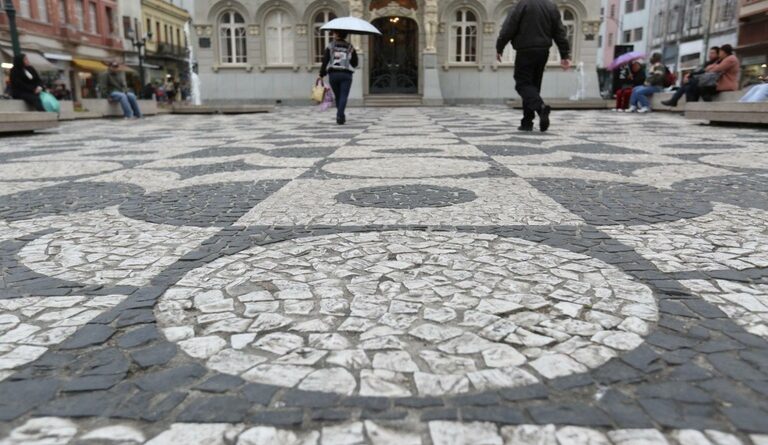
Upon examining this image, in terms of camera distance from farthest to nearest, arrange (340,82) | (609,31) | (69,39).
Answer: (609,31)
(69,39)
(340,82)

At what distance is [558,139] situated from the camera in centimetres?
681

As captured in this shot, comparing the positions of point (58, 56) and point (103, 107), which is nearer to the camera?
point (103, 107)

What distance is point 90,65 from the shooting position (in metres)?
35.2

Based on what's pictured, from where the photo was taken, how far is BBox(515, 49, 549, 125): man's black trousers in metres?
7.25

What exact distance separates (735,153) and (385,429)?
17.7ft

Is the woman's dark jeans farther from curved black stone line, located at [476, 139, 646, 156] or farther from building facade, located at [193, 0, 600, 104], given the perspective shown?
building facade, located at [193, 0, 600, 104]

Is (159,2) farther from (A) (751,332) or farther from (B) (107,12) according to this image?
(A) (751,332)

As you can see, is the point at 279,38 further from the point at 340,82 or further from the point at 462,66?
the point at 340,82

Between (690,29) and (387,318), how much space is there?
4657 centimetres

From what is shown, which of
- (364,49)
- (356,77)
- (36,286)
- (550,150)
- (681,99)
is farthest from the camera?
(364,49)

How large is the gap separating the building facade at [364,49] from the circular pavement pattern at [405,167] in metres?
19.3

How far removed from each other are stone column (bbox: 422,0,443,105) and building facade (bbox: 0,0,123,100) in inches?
815

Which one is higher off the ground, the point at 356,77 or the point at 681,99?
the point at 356,77

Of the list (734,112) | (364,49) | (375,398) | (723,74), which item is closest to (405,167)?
(375,398)
